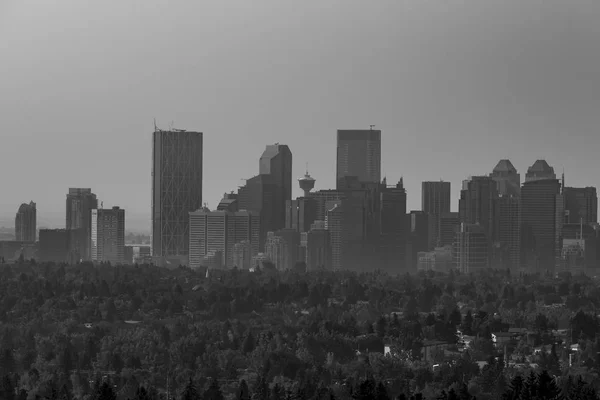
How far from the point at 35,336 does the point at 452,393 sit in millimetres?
22910

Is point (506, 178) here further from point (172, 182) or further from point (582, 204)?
point (172, 182)

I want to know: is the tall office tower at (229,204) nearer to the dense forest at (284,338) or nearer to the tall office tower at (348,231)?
the tall office tower at (348,231)

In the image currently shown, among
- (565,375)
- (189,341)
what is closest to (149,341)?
(189,341)

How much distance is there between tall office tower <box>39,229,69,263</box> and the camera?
460 ft

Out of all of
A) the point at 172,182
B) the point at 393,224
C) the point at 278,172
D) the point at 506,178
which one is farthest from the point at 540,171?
the point at 172,182

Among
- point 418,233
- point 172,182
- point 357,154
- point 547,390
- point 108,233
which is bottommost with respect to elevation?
point 547,390

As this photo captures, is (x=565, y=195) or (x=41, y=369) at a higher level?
(x=565, y=195)

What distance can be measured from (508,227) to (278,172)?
22.6m

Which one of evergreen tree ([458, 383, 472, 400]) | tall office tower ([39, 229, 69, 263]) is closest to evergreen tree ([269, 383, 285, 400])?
evergreen tree ([458, 383, 472, 400])

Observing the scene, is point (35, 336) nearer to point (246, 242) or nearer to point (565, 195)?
point (246, 242)

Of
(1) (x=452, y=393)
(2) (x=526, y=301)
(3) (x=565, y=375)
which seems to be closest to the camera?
(1) (x=452, y=393)

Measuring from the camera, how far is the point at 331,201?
158 metres

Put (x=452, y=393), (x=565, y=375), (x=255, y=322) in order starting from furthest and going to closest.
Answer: (x=255, y=322)
(x=565, y=375)
(x=452, y=393)

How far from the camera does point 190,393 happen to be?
166 ft
